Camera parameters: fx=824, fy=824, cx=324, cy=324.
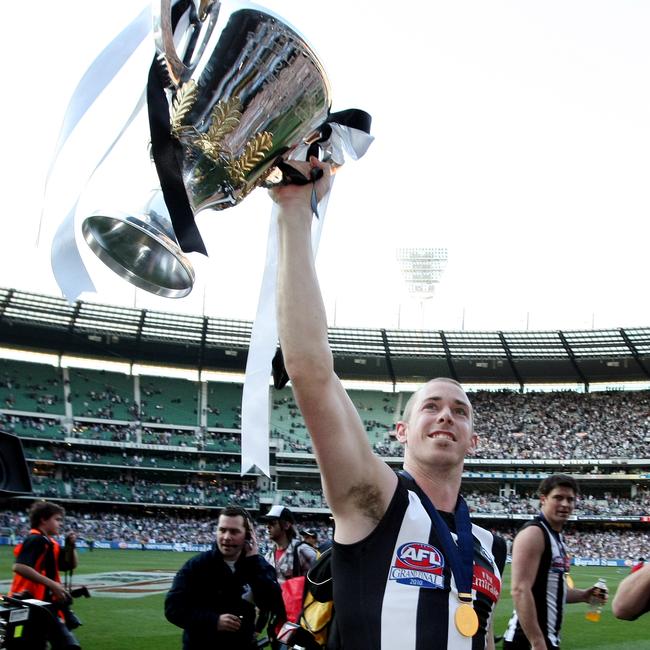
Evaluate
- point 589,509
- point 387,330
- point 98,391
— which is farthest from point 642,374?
point 98,391

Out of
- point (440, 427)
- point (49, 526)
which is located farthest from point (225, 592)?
point (440, 427)

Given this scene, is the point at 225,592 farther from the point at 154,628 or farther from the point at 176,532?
the point at 176,532

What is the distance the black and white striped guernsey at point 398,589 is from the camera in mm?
1933

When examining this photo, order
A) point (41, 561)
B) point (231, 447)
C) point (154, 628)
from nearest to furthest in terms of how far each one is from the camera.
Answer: point (41, 561) < point (154, 628) < point (231, 447)

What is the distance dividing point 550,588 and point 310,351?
3.38m

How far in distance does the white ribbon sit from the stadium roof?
41437 millimetres

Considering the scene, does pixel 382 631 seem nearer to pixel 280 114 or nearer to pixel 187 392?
pixel 280 114

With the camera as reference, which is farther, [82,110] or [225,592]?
[225,592]

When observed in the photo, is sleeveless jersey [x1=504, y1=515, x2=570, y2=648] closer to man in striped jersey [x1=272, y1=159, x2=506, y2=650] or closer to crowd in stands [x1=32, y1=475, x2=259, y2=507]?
man in striped jersey [x1=272, y1=159, x2=506, y2=650]

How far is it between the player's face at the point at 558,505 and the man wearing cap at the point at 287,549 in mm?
2349

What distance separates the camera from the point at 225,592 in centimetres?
493

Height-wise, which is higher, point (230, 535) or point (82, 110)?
point (82, 110)

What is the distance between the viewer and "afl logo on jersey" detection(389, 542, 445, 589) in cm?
197

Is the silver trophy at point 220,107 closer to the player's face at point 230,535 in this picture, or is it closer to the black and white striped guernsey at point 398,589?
the black and white striped guernsey at point 398,589
